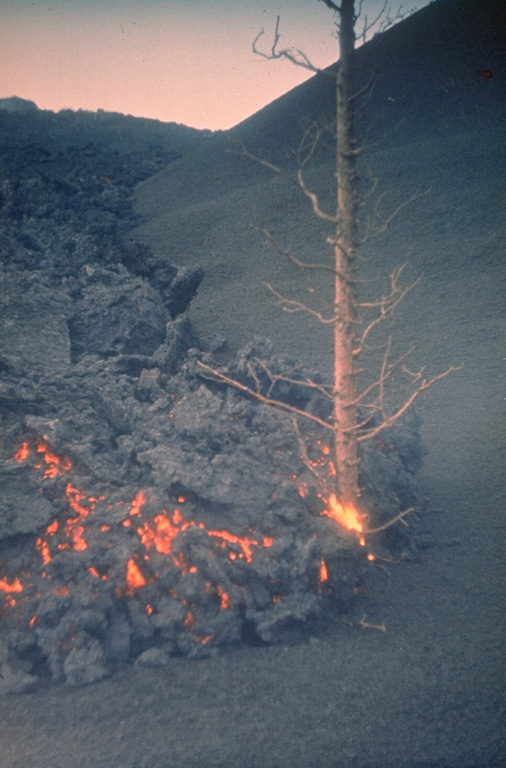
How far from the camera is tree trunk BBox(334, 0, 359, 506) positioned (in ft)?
13.0

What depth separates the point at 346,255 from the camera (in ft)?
13.5

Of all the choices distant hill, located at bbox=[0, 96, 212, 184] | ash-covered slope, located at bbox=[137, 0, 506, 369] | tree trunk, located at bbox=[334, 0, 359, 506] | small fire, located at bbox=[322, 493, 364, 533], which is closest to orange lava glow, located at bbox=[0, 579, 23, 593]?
small fire, located at bbox=[322, 493, 364, 533]

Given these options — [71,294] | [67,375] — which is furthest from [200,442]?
[71,294]

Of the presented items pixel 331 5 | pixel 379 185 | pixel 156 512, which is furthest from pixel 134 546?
pixel 379 185

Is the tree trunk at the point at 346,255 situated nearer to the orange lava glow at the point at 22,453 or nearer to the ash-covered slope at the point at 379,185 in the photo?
the orange lava glow at the point at 22,453

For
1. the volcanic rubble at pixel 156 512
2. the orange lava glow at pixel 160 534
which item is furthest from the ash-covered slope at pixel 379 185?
the orange lava glow at pixel 160 534

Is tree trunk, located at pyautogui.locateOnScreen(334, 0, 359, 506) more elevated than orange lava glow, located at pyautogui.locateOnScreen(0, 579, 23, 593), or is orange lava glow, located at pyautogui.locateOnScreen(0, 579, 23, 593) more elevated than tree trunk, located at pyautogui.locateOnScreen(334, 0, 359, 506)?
tree trunk, located at pyautogui.locateOnScreen(334, 0, 359, 506)

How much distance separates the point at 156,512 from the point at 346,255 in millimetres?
3259

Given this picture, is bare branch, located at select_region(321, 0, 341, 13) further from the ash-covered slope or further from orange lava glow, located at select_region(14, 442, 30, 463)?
orange lava glow, located at select_region(14, 442, 30, 463)

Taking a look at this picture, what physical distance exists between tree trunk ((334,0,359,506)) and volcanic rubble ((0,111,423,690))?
3.22ft

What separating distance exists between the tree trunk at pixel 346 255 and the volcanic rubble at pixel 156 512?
0.98 metres

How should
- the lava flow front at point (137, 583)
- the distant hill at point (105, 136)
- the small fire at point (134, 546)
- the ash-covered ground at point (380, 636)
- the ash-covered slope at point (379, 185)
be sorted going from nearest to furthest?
the ash-covered ground at point (380, 636), the lava flow front at point (137, 583), the small fire at point (134, 546), the ash-covered slope at point (379, 185), the distant hill at point (105, 136)

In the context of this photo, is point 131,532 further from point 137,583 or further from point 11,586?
point 11,586

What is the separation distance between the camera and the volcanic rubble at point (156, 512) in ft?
12.9
